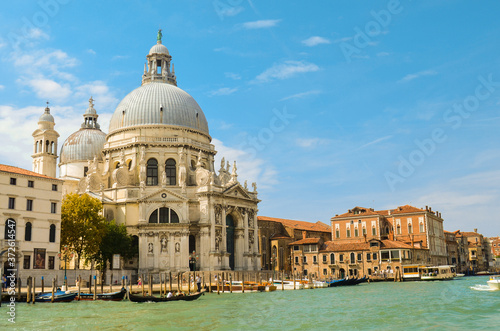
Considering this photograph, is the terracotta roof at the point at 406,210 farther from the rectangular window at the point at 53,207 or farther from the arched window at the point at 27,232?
the arched window at the point at 27,232

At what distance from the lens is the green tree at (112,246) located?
46219 mm

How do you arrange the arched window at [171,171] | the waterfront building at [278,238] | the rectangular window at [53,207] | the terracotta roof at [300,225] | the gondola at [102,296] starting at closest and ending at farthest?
the gondola at [102,296] < the rectangular window at [53,207] < the arched window at [171,171] < the waterfront building at [278,238] < the terracotta roof at [300,225]

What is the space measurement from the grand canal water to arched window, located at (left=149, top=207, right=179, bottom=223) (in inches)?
661

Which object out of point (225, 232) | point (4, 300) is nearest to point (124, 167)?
point (225, 232)

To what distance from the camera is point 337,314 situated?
25.6 metres

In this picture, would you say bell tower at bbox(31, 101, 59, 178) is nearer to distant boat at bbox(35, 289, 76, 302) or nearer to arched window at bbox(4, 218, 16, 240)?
arched window at bbox(4, 218, 16, 240)

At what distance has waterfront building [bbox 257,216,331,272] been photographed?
223 ft

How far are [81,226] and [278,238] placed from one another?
3084cm

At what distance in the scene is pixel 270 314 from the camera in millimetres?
25922

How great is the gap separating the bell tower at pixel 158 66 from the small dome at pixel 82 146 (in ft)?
30.3

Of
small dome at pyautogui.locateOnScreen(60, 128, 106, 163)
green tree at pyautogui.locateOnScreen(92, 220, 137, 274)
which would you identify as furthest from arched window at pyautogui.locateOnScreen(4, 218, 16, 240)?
small dome at pyautogui.locateOnScreen(60, 128, 106, 163)

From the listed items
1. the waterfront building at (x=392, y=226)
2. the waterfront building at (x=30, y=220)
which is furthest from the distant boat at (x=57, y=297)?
the waterfront building at (x=392, y=226)

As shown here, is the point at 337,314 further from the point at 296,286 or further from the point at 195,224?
the point at 195,224

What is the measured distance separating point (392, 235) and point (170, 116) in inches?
1156
